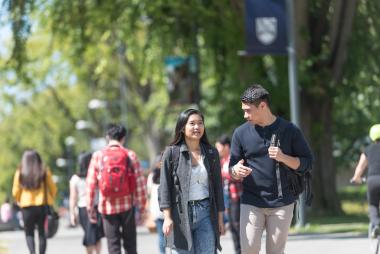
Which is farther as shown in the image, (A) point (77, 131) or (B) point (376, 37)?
(A) point (77, 131)

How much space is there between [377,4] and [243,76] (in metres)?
3.92

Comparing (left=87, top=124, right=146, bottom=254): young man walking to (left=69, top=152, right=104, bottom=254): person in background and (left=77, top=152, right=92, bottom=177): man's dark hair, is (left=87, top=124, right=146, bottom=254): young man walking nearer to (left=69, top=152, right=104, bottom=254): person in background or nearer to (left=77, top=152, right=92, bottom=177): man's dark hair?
(left=69, top=152, right=104, bottom=254): person in background

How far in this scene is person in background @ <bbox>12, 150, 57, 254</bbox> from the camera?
48.1 feet

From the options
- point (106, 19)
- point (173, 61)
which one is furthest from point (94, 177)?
point (173, 61)

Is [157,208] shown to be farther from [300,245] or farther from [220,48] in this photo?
[220,48]

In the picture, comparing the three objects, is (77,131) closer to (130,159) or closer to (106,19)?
(106,19)

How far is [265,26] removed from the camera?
22.4 meters

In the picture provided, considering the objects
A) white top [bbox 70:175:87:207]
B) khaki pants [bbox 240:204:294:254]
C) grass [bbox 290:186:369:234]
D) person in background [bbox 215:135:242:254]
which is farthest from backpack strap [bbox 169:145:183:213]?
grass [bbox 290:186:369:234]

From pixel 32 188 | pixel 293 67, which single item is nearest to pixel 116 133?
pixel 32 188

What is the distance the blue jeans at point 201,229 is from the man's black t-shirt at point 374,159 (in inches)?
181

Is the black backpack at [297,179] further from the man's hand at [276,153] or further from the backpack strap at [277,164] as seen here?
the man's hand at [276,153]

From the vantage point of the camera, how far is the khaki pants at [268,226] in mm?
9320

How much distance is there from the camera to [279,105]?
26422mm

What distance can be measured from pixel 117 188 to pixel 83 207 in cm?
274
